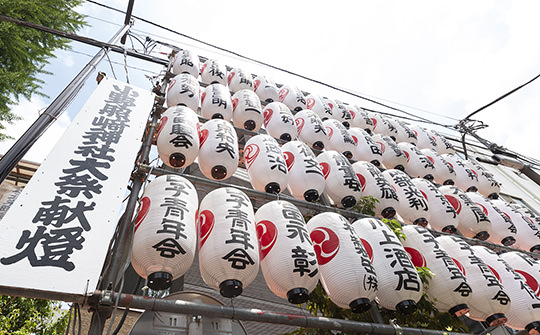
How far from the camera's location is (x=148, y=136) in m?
5.46

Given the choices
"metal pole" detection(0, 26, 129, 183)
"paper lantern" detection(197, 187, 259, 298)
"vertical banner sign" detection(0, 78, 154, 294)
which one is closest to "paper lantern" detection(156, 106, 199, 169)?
"vertical banner sign" detection(0, 78, 154, 294)

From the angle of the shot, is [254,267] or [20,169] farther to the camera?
[20,169]

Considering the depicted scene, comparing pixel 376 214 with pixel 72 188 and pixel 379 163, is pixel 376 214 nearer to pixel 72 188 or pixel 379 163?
pixel 379 163

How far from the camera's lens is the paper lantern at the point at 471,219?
21.5 feet

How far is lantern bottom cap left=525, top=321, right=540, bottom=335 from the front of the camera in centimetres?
434

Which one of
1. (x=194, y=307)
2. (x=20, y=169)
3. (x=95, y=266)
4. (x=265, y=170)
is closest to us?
(x=95, y=266)

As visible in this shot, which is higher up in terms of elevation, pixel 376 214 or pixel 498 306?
pixel 376 214

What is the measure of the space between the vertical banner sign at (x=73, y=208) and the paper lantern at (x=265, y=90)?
516 cm

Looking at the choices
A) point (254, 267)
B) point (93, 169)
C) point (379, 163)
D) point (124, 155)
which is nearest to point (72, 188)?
point (93, 169)

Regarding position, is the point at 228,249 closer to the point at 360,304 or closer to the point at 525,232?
the point at 360,304

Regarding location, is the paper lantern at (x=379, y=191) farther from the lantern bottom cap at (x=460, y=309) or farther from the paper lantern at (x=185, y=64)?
the paper lantern at (x=185, y=64)

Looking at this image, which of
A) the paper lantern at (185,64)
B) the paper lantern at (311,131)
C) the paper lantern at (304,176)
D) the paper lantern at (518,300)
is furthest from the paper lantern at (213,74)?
the paper lantern at (518,300)

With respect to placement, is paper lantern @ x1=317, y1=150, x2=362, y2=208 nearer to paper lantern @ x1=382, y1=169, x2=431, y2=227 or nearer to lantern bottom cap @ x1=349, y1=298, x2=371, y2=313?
paper lantern @ x1=382, y1=169, x2=431, y2=227

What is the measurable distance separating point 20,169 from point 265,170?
29.8 feet
